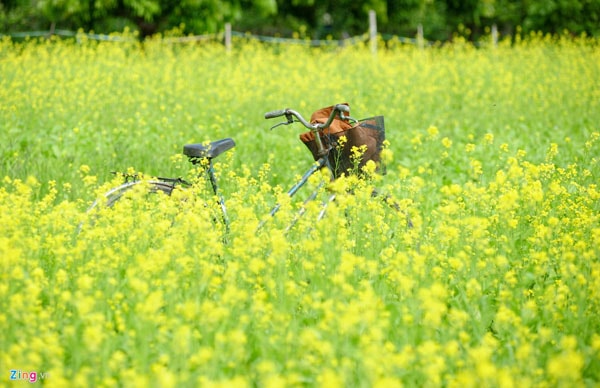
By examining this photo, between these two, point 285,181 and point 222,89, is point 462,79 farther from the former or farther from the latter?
point 285,181

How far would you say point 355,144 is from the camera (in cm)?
409

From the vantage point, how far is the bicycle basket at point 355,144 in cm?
409

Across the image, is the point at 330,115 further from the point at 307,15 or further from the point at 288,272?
the point at 307,15

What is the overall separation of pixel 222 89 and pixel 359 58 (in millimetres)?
4071

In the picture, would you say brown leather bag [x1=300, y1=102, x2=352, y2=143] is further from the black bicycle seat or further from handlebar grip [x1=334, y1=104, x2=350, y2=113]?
the black bicycle seat

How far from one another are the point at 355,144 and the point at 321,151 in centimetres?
23

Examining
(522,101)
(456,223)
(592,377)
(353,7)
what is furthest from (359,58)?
(592,377)

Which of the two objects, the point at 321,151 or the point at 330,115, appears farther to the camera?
the point at 321,151

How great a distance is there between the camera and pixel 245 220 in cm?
390

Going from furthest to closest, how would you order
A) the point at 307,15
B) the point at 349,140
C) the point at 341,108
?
the point at 307,15, the point at 349,140, the point at 341,108

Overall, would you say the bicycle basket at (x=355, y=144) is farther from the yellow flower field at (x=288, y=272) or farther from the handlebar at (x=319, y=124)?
the yellow flower field at (x=288, y=272)

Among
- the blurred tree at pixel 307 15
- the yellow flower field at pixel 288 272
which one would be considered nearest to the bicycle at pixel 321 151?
the yellow flower field at pixel 288 272

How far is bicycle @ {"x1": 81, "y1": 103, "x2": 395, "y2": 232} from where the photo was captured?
4051 mm

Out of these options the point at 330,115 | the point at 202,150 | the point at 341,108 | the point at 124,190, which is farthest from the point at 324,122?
the point at 124,190
